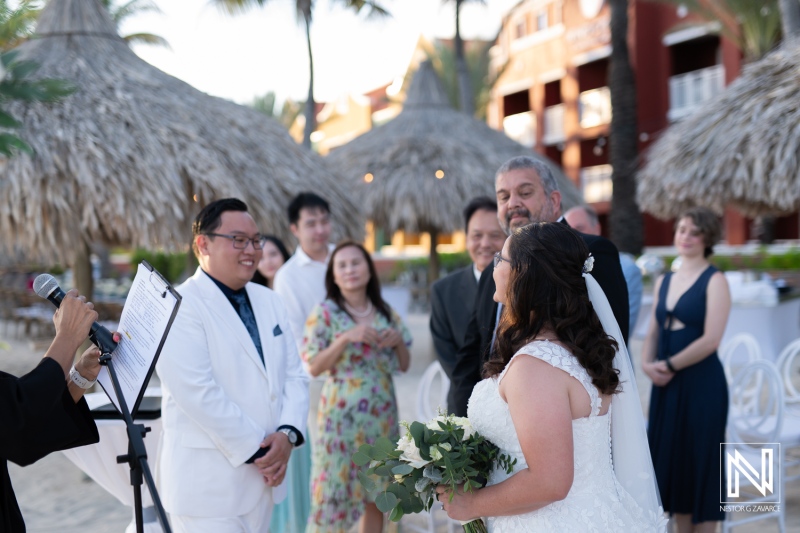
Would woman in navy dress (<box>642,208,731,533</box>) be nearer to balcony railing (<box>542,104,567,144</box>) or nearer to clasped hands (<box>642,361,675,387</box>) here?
clasped hands (<box>642,361,675,387</box>)

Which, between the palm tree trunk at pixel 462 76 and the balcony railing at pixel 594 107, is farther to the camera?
the balcony railing at pixel 594 107

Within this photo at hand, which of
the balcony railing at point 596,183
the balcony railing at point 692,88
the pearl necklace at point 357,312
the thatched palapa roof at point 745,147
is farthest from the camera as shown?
the balcony railing at point 596,183

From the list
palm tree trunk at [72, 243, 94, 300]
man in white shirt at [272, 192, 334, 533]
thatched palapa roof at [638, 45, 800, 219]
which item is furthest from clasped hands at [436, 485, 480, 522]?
palm tree trunk at [72, 243, 94, 300]

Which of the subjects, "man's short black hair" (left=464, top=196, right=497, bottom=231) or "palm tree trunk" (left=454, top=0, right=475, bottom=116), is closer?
"man's short black hair" (left=464, top=196, right=497, bottom=231)

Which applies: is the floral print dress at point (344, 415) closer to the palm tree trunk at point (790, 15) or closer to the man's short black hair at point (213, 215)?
the man's short black hair at point (213, 215)

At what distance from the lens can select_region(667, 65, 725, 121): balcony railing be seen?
23.2 metres

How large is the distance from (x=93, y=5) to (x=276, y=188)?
288cm

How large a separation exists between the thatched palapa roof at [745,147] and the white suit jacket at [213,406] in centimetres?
575

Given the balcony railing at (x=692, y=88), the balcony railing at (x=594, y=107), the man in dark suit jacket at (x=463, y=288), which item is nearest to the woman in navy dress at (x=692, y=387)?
the man in dark suit jacket at (x=463, y=288)

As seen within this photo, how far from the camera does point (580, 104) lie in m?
28.3

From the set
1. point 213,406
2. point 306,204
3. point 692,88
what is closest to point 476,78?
point 692,88

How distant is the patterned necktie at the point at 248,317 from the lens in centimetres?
342

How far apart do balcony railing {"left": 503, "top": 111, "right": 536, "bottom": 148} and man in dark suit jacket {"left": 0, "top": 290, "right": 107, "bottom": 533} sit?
29.0m

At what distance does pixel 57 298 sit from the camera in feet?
7.57
